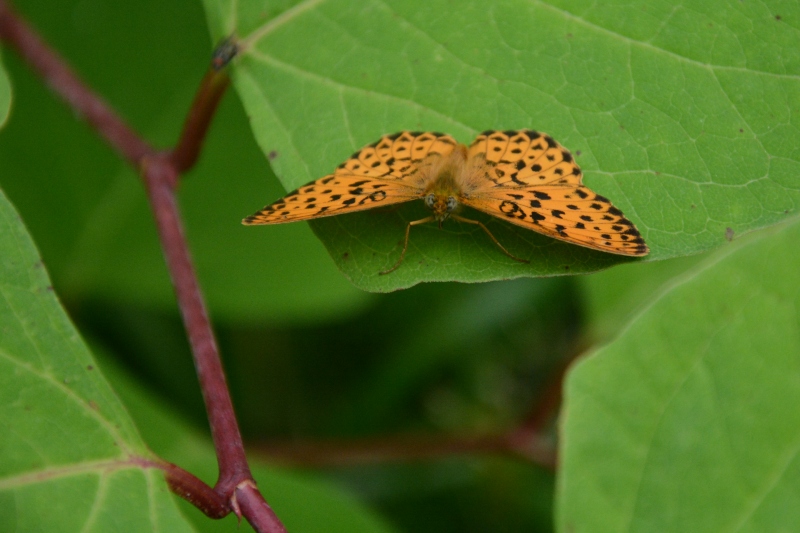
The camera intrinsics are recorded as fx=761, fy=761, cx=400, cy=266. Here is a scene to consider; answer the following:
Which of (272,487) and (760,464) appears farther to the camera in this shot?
(272,487)

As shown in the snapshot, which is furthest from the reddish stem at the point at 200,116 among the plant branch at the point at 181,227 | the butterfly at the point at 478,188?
the butterfly at the point at 478,188

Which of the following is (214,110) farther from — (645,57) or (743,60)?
(743,60)

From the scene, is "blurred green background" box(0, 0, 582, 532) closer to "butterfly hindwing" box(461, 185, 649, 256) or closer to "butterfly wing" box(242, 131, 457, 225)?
"butterfly wing" box(242, 131, 457, 225)

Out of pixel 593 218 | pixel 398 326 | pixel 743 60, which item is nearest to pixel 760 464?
pixel 593 218

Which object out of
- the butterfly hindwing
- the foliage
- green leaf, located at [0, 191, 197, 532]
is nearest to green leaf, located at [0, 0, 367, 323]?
the foliage

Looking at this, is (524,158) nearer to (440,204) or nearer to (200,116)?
(440,204)
